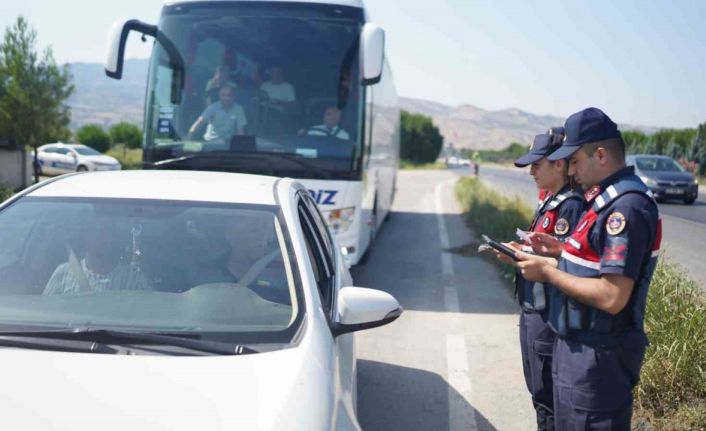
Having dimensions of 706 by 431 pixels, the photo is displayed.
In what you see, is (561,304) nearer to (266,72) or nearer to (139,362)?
(139,362)

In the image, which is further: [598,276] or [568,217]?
[568,217]

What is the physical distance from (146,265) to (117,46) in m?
5.54

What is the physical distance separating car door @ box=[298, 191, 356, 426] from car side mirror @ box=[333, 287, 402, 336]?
50mm

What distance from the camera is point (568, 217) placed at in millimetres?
3803

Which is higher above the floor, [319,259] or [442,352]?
[319,259]

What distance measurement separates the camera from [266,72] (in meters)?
8.43

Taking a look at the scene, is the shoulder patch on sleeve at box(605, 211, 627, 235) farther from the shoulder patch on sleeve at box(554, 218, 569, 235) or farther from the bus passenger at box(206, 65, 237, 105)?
the bus passenger at box(206, 65, 237, 105)

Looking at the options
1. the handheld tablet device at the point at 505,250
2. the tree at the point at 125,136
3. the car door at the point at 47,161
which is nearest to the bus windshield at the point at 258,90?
the handheld tablet device at the point at 505,250

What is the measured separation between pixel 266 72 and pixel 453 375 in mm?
4294

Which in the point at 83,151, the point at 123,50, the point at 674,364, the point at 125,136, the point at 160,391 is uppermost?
the point at 123,50

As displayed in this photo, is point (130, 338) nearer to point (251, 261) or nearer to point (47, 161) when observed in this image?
point (251, 261)

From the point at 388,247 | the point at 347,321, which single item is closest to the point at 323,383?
the point at 347,321

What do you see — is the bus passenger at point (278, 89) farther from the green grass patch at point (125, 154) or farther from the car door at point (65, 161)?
the green grass patch at point (125, 154)

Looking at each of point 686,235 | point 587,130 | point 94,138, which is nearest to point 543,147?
point 587,130
